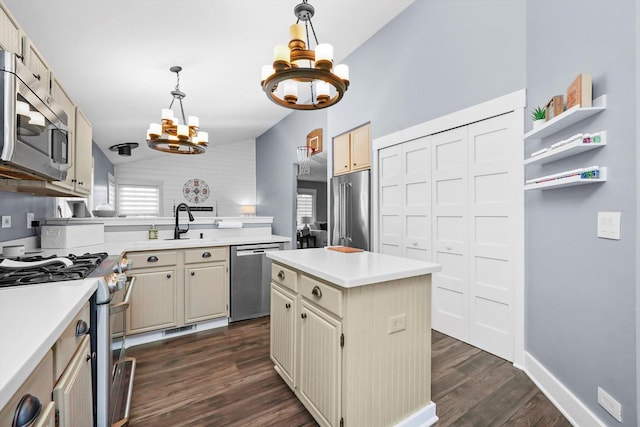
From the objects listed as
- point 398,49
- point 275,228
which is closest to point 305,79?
point 398,49

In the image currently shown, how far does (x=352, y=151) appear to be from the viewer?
410 centimetres

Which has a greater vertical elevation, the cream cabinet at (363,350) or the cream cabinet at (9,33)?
the cream cabinet at (9,33)

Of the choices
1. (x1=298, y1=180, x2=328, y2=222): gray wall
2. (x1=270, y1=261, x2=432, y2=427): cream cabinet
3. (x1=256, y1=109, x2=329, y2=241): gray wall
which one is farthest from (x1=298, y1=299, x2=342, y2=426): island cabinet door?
(x1=298, y1=180, x2=328, y2=222): gray wall

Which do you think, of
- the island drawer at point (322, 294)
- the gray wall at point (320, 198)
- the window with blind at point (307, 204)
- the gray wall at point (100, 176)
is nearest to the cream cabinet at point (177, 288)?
the island drawer at point (322, 294)

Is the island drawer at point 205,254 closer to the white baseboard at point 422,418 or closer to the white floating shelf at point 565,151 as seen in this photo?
the white baseboard at point 422,418

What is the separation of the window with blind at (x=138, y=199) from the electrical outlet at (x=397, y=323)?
24.7ft

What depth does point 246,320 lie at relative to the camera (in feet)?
10.8

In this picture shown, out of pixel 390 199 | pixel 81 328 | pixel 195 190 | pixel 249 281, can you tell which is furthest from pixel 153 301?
pixel 195 190

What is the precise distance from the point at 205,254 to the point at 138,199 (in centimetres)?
563

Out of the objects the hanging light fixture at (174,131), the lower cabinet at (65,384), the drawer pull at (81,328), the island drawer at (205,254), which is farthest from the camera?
the hanging light fixture at (174,131)

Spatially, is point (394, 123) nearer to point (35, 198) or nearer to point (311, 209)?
point (35, 198)

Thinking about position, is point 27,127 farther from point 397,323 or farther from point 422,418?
point 422,418

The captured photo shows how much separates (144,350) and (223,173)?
6.18 metres

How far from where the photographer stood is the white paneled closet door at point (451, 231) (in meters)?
2.68
